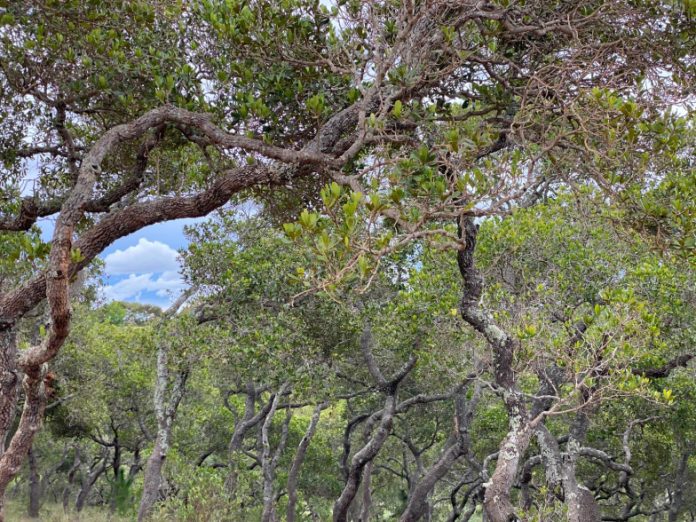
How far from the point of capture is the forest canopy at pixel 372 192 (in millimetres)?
5020

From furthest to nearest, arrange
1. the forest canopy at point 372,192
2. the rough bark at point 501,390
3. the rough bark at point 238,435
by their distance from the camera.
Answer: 1. the rough bark at point 238,435
2. the rough bark at point 501,390
3. the forest canopy at point 372,192

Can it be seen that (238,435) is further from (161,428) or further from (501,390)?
(501,390)

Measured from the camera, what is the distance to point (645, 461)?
1783cm

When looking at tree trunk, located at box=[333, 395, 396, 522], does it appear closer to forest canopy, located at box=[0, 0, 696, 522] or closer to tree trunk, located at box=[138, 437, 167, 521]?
forest canopy, located at box=[0, 0, 696, 522]

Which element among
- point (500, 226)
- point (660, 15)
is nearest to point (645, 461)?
point (500, 226)

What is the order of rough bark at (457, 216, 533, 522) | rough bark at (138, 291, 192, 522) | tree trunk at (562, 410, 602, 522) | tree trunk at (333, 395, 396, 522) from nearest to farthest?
1. rough bark at (457, 216, 533, 522)
2. tree trunk at (562, 410, 602, 522)
3. tree trunk at (333, 395, 396, 522)
4. rough bark at (138, 291, 192, 522)

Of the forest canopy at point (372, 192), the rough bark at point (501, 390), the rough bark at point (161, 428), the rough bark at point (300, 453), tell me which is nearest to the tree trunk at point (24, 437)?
the forest canopy at point (372, 192)

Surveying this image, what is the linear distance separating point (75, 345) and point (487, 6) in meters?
16.1

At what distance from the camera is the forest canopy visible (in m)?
5.02

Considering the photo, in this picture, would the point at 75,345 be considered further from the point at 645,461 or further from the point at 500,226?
the point at 645,461

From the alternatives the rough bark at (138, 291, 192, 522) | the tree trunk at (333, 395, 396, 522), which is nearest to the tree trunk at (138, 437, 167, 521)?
the rough bark at (138, 291, 192, 522)

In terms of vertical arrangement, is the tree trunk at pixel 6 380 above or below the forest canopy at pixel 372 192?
below

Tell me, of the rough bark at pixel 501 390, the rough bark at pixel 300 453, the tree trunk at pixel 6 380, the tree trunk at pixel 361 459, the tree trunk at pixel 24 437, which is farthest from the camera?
the rough bark at pixel 300 453

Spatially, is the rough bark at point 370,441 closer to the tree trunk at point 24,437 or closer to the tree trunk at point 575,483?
the tree trunk at point 575,483
